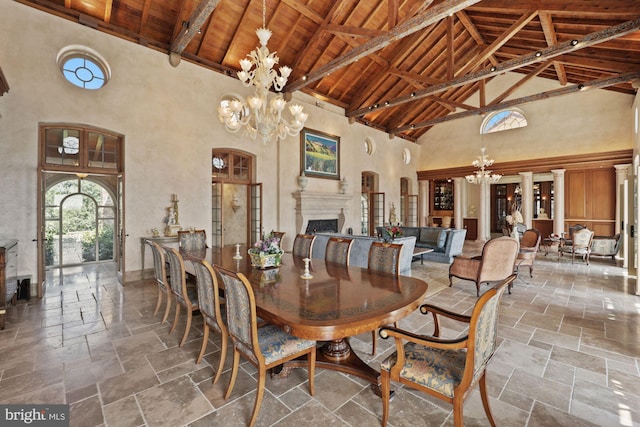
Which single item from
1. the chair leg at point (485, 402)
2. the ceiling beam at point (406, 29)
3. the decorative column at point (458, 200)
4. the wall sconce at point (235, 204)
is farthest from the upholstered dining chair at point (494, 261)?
the decorative column at point (458, 200)

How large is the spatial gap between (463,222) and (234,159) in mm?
9974

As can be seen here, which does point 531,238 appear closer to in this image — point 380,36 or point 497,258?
point 497,258

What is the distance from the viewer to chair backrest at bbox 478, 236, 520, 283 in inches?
167

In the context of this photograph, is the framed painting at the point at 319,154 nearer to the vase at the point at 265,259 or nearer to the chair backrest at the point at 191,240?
the chair backrest at the point at 191,240

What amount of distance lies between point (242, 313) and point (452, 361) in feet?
4.16

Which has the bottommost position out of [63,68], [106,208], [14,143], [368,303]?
[368,303]

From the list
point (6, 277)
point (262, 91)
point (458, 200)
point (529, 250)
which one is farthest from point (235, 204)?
point (458, 200)

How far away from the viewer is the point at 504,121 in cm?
1055

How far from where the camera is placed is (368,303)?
1842mm

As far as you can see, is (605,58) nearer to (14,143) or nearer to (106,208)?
(14,143)

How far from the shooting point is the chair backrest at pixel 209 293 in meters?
2.01

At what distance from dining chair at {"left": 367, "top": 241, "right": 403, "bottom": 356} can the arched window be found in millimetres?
10191

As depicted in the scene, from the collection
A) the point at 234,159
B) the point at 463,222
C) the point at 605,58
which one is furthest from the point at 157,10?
the point at 463,222

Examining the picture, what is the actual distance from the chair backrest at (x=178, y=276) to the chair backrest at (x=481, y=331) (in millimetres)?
2391
